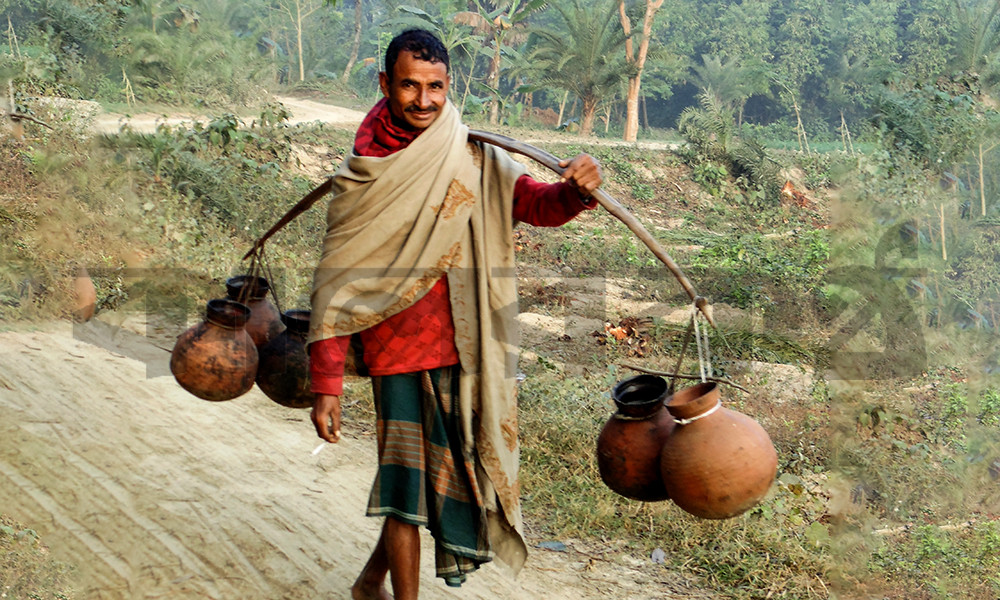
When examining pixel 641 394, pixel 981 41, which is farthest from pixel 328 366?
pixel 981 41

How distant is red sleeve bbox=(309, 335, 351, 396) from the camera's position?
9.03ft

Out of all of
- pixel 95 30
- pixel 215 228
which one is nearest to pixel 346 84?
pixel 95 30

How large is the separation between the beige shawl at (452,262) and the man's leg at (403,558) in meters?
0.26

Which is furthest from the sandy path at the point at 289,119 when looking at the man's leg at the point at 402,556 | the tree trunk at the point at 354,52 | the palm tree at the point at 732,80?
the palm tree at the point at 732,80

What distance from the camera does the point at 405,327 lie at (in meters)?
2.79

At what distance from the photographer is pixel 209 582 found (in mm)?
3412

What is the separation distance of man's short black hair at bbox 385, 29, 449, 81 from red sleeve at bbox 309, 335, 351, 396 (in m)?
0.84

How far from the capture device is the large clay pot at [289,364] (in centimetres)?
351

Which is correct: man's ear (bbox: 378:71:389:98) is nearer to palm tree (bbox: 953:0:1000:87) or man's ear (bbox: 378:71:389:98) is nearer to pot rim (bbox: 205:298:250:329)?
pot rim (bbox: 205:298:250:329)

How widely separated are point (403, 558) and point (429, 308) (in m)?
0.80

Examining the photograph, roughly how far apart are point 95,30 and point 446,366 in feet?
51.6

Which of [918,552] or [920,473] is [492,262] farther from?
Result: [920,473]

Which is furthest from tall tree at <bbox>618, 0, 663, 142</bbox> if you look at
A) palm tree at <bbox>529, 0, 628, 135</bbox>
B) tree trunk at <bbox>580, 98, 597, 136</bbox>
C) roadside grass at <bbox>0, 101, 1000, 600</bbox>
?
roadside grass at <bbox>0, 101, 1000, 600</bbox>

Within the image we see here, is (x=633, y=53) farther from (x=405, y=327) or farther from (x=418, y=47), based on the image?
(x=405, y=327)
